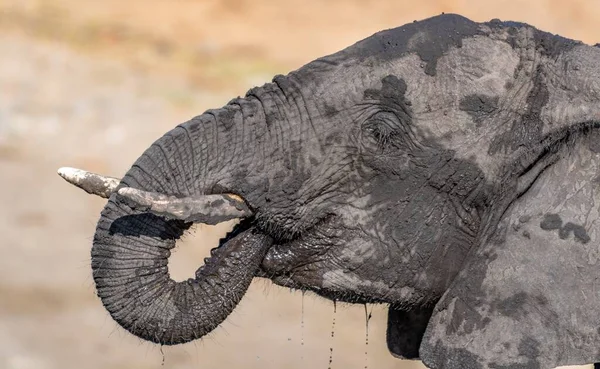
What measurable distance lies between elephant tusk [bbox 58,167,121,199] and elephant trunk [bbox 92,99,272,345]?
60 millimetres

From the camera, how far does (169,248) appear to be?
14.9 ft

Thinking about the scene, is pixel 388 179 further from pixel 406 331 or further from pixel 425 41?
pixel 406 331

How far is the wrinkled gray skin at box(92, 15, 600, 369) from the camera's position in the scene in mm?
4488

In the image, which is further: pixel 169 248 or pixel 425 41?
pixel 425 41

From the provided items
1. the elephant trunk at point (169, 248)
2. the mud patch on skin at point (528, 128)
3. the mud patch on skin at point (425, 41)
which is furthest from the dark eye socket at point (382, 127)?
the elephant trunk at point (169, 248)

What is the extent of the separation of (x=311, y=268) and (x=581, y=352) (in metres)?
0.95

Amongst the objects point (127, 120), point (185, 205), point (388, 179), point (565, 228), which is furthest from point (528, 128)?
point (127, 120)

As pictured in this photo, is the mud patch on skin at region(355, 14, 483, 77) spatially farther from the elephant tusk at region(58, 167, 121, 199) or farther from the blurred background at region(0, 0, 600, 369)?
the blurred background at region(0, 0, 600, 369)

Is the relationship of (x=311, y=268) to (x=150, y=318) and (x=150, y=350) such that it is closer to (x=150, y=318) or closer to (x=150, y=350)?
(x=150, y=318)

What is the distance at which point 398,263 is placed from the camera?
15.3ft

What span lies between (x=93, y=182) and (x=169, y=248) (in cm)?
33

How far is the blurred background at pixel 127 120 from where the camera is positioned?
11688 mm

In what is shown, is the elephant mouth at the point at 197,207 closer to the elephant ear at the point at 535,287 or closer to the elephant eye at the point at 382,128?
the elephant eye at the point at 382,128

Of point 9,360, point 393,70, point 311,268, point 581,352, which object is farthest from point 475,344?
point 9,360
